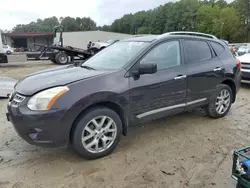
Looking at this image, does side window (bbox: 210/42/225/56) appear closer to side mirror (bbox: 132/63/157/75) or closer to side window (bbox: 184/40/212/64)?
side window (bbox: 184/40/212/64)

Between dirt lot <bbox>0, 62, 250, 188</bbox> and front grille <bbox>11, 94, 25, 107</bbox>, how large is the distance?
82 cm

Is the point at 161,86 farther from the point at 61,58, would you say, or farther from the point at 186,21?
the point at 186,21

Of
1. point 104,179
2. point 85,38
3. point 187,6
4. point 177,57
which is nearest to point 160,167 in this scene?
point 104,179

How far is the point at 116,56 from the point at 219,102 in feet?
7.76

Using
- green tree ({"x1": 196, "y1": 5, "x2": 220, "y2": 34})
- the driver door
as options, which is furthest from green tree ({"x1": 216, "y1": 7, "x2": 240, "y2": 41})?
the driver door

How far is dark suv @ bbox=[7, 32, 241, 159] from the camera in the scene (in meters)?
2.78

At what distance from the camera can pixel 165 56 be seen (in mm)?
3744

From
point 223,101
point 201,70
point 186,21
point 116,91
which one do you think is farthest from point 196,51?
point 186,21

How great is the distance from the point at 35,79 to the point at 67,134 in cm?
99

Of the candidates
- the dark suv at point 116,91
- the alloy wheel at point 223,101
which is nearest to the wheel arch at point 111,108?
the dark suv at point 116,91

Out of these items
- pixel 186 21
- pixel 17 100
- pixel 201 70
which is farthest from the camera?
pixel 186 21

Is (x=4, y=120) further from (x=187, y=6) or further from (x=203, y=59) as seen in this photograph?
(x=187, y=6)

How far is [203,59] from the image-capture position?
425 cm

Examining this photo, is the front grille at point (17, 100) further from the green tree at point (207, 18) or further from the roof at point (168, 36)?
the green tree at point (207, 18)
